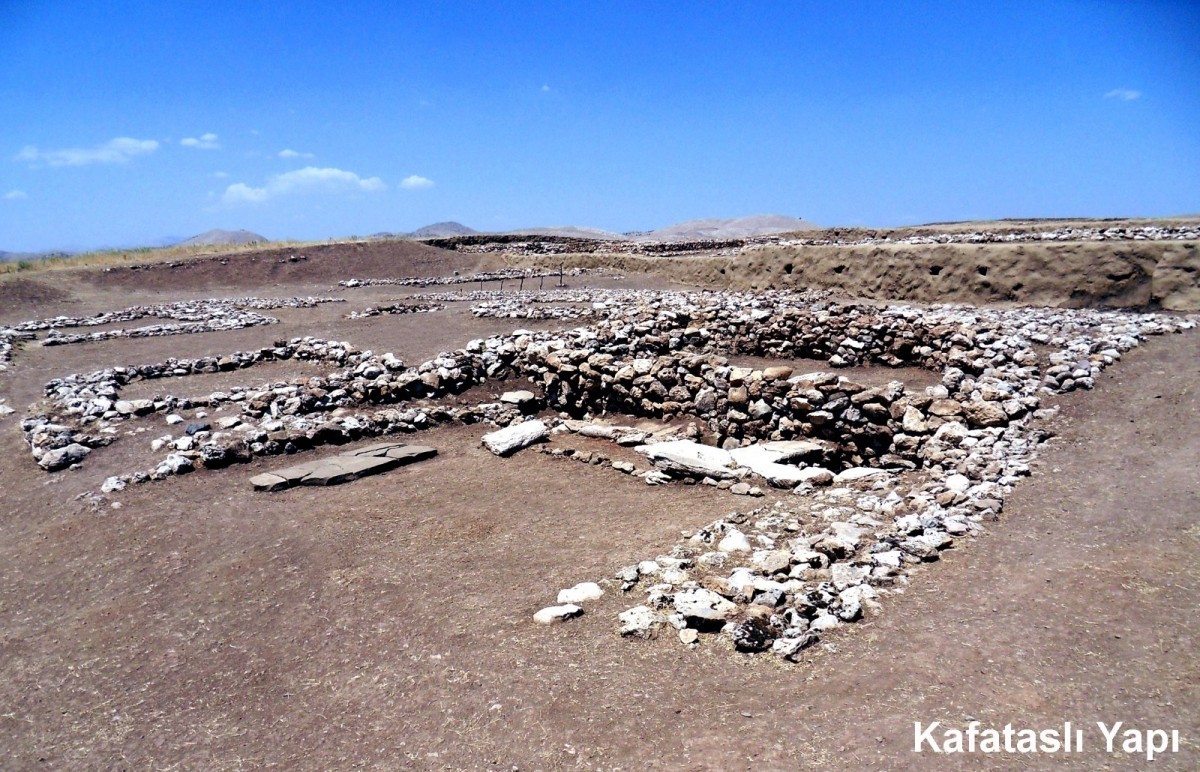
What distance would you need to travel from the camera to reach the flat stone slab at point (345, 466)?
28.2ft

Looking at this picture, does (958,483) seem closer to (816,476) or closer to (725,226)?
(816,476)

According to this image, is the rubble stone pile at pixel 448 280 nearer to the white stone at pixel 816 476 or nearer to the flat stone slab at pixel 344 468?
the flat stone slab at pixel 344 468

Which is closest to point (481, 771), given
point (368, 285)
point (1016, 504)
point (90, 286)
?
point (1016, 504)

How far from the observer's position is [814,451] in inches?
335

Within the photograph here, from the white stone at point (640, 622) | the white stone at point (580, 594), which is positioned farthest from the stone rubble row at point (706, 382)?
the white stone at point (640, 622)

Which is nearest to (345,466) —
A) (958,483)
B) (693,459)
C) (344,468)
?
(344,468)

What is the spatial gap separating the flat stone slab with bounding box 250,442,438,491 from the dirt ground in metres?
0.21

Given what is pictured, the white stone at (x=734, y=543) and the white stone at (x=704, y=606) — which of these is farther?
the white stone at (x=734, y=543)

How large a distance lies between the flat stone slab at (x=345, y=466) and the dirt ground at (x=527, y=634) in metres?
0.21

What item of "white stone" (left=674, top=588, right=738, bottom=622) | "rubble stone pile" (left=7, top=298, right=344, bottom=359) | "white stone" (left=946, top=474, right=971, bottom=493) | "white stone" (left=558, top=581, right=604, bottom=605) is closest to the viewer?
"white stone" (left=674, top=588, right=738, bottom=622)

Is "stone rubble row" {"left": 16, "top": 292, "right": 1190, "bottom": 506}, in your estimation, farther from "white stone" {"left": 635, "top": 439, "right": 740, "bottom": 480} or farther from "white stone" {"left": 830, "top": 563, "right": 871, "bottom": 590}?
"white stone" {"left": 830, "top": 563, "right": 871, "bottom": 590}

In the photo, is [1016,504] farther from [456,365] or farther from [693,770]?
[456,365]

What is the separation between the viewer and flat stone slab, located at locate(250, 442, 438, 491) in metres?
8.59

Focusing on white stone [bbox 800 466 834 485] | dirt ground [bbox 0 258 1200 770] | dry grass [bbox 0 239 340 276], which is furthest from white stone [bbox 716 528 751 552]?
dry grass [bbox 0 239 340 276]
